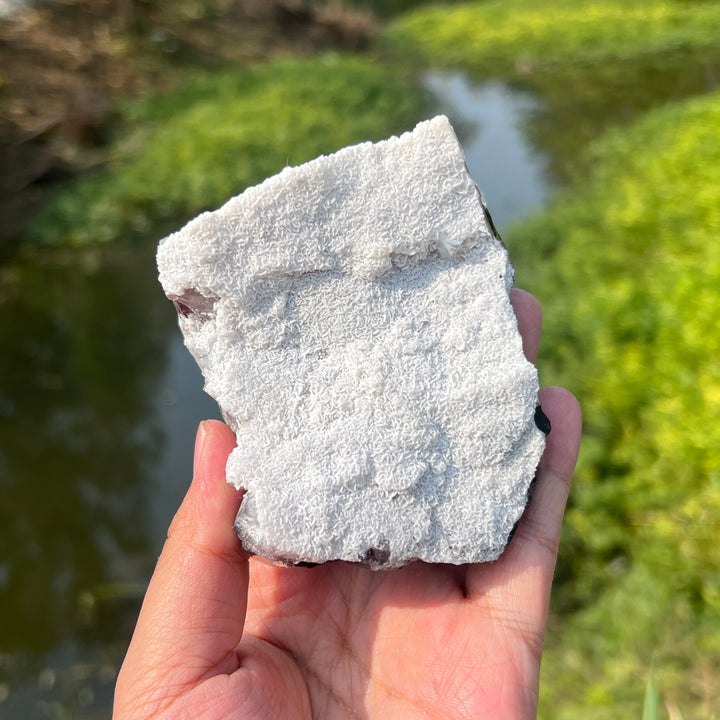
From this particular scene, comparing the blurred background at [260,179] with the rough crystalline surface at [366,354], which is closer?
the rough crystalline surface at [366,354]

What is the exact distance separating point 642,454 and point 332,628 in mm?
1382

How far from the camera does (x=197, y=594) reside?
1.08 m

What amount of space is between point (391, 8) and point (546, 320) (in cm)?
1194

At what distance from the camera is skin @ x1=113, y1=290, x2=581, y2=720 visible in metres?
1.04

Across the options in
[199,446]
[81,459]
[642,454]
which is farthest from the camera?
[81,459]

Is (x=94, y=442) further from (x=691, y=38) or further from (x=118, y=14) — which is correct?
(x=691, y=38)

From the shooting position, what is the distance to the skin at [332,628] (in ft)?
3.42

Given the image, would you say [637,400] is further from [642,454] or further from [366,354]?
[366,354]

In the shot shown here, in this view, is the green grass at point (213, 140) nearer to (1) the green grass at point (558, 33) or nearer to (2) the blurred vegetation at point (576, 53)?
(2) the blurred vegetation at point (576, 53)

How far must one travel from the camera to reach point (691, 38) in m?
7.44

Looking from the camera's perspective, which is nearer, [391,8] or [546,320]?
[546,320]

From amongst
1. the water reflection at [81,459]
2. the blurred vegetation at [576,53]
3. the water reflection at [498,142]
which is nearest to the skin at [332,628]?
the water reflection at [81,459]

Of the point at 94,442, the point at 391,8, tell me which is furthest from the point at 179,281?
the point at 391,8

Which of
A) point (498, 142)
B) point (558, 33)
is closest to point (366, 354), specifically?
point (498, 142)
